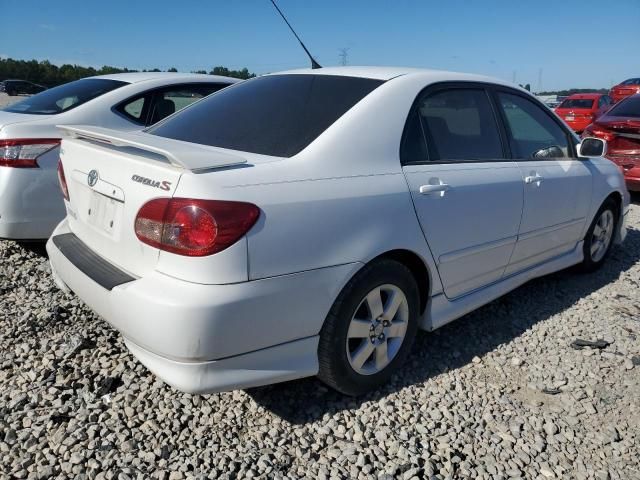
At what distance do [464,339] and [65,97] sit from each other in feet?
12.6

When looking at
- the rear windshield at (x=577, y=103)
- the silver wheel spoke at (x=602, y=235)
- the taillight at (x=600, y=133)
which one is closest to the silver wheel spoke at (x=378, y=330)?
the silver wheel spoke at (x=602, y=235)

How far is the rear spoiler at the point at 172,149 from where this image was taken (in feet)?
6.30

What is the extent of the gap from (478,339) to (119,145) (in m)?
2.33

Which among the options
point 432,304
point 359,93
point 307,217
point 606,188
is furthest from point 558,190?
point 307,217

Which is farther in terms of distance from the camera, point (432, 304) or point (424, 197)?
point (432, 304)

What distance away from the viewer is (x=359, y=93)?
8.42 ft

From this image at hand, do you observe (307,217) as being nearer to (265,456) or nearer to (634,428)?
(265,456)

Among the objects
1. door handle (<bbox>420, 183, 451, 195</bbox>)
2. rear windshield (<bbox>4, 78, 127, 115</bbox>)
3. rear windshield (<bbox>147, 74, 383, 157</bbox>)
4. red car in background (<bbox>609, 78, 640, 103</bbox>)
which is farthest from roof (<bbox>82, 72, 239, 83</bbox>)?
red car in background (<bbox>609, 78, 640, 103</bbox>)

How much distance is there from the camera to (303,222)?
2041 mm

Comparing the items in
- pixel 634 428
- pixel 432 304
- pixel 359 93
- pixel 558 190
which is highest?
pixel 359 93

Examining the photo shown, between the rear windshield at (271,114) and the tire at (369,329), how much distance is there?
26.8 inches

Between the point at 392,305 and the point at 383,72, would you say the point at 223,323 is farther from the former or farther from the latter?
the point at 383,72

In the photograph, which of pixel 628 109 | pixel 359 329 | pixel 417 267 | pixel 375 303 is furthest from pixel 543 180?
pixel 628 109

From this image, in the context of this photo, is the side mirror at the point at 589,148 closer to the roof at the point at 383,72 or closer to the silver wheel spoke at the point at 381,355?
the roof at the point at 383,72
